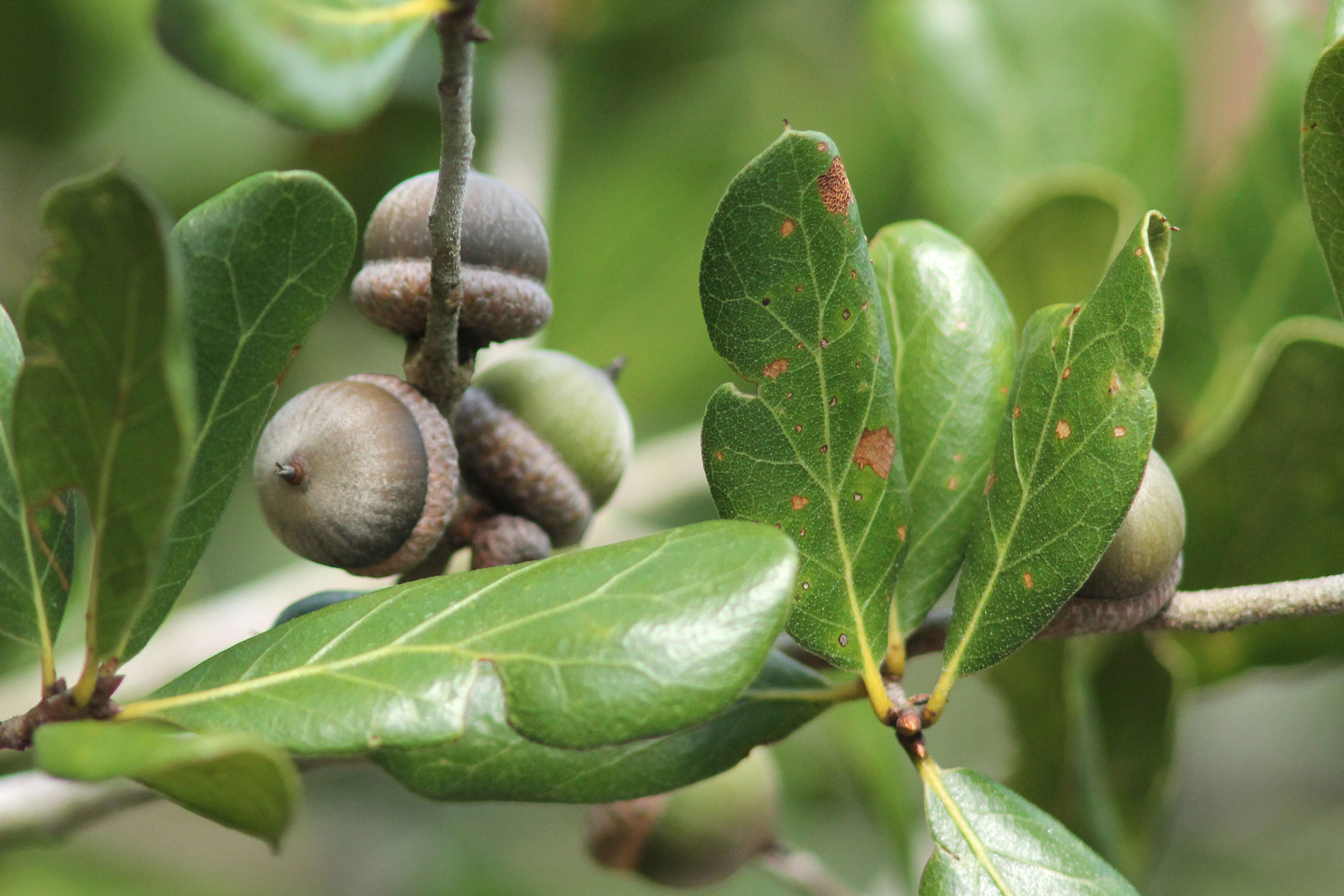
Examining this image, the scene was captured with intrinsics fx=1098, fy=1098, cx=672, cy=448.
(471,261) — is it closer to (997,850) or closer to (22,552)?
(22,552)

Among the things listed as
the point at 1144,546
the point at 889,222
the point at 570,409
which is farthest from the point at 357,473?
the point at 889,222

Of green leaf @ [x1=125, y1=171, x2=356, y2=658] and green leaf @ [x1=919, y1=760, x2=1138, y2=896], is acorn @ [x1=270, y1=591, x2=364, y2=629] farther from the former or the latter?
green leaf @ [x1=919, y1=760, x2=1138, y2=896]

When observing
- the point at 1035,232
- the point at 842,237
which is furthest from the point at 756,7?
the point at 842,237

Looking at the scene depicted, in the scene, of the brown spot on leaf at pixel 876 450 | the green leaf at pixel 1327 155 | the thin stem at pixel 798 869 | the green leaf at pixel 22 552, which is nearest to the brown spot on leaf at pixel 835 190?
the brown spot on leaf at pixel 876 450

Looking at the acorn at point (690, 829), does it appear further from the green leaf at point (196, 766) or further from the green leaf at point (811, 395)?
the green leaf at point (196, 766)

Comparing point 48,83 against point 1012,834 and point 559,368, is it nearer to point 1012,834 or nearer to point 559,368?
point 559,368
